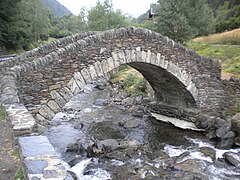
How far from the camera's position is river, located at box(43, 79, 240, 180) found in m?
9.52

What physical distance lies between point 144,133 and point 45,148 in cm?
964

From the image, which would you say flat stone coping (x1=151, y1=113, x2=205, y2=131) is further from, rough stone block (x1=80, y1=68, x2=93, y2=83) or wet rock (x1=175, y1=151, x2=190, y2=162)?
rough stone block (x1=80, y1=68, x2=93, y2=83)

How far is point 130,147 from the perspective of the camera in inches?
452

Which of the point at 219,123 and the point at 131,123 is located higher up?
the point at 219,123

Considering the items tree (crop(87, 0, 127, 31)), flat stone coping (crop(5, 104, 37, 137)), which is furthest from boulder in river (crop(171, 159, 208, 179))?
tree (crop(87, 0, 127, 31))

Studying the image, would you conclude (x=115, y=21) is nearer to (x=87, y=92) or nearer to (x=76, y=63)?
(x=87, y=92)

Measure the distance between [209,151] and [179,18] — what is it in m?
12.7

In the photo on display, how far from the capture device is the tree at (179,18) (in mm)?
21797

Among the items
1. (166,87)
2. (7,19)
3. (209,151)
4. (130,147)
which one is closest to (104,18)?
(7,19)

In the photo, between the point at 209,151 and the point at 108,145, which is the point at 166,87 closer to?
the point at 209,151

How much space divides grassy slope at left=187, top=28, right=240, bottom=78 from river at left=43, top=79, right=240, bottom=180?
20.9ft

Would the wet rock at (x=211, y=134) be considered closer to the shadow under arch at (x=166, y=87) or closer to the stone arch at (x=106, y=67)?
the stone arch at (x=106, y=67)

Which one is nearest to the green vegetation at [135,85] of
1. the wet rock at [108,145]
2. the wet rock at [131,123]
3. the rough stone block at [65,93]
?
the wet rock at [131,123]

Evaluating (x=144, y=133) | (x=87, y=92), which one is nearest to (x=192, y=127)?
(x=144, y=133)
